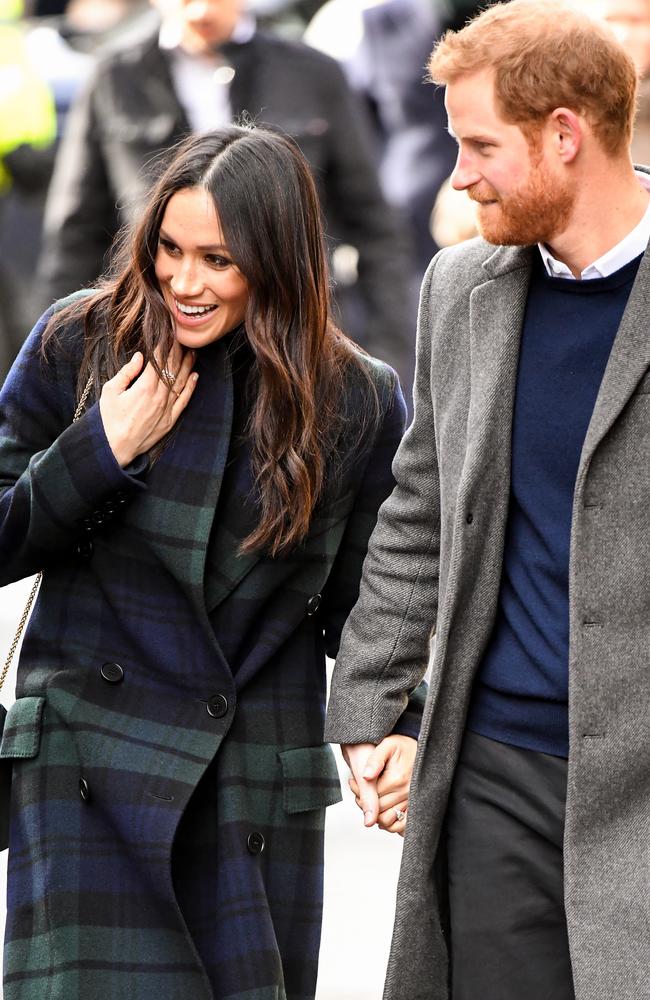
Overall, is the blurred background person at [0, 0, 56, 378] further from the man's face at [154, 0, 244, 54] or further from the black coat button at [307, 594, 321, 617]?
the black coat button at [307, 594, 321, 617]

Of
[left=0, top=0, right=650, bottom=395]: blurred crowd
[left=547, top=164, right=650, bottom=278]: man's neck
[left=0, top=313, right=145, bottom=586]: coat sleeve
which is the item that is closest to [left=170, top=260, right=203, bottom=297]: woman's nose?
[left=0, top=313, right=145, bottom=586]: coat sleeve

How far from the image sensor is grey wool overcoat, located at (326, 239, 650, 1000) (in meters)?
3.19

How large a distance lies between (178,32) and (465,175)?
595cm

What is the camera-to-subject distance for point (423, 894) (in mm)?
3510

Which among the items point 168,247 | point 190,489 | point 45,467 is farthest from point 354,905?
point 168,247

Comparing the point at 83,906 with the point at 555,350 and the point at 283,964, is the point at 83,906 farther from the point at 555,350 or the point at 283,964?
the point at 555,350

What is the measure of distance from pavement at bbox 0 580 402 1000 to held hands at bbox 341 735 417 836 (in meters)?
1.82

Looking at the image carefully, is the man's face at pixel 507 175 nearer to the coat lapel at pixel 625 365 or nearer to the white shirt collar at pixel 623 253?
the white shirt collar at pixel 623 253

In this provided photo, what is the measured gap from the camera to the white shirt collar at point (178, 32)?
352 inches

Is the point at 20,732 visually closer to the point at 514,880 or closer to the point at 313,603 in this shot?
the point at 313,603

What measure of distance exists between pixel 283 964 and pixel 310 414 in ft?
3.70

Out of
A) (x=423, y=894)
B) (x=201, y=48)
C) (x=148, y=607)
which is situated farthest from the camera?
(x=201, y=48)

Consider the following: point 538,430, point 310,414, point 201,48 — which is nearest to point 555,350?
point 538,430

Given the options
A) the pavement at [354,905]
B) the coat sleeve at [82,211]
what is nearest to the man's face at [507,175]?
the pavement at [354,905]
